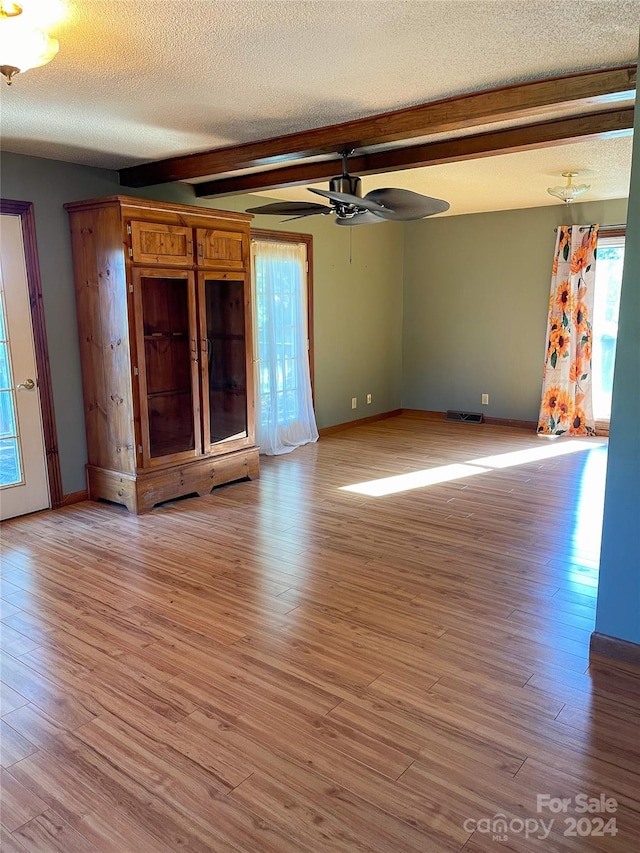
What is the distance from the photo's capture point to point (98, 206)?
405cm

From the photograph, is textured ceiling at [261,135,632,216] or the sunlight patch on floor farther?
the sunlight patch on floor

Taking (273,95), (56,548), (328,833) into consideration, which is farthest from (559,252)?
(328,833)

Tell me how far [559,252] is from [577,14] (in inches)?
185

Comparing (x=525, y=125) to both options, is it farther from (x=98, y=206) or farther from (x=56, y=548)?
(x=56, y=548)

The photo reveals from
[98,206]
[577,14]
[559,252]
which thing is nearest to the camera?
[577,14]

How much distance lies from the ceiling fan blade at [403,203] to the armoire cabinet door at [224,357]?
61.0 inches

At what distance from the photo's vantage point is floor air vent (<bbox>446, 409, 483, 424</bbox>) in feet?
24.0

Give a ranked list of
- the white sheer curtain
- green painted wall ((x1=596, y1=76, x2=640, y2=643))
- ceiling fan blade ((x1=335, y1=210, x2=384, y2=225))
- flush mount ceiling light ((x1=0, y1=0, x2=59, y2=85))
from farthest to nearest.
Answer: the white sheer curtain < ceiling fan blade ((x1=335, y1=210, x2=384, y2=225)) < green painted wall ((x1=596, y1=76, x2=640, y2=643)) < flush mount ceiling light ((x1=0, y1=0, x2=59, y2=85))

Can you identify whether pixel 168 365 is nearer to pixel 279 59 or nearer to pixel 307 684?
pixel 279 59

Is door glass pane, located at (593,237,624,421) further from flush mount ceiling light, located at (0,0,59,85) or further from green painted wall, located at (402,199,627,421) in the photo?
flush mount ceiling light, located at (0,0,59,85)

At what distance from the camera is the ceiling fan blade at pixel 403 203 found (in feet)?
10.4

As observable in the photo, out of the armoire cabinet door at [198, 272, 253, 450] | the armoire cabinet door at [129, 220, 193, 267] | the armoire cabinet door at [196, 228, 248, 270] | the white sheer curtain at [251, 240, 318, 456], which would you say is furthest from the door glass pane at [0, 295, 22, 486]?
the white sheer curtain at [251, 240, 318, 456]

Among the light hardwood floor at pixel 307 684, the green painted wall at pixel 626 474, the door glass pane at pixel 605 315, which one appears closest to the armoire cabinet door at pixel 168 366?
the light hardwood floor at pixel 307 684

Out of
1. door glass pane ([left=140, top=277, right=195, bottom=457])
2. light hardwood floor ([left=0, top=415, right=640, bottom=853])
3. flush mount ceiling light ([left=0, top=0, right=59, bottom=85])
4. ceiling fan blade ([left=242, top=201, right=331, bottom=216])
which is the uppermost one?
flush mount ceiling light ([left=0, top=0, right=59, bottom=85])
